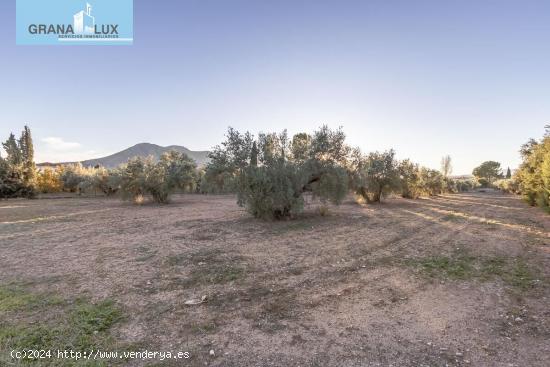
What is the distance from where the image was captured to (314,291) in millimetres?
5344

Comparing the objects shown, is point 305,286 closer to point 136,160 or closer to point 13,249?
point 13,249

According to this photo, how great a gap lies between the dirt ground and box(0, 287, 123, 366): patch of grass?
244 mm

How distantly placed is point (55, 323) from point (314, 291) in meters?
4.30

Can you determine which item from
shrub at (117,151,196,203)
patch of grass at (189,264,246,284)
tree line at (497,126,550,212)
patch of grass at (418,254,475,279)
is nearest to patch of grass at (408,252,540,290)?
patch of grass at (418,254,475,279)

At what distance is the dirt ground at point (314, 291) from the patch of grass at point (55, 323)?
0.24m

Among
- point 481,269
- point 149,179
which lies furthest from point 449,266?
point 149,179

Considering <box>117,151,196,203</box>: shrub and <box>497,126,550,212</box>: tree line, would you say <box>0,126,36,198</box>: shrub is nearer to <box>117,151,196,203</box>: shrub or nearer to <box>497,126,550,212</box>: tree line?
<box>117,151,196,203</box>: shrub

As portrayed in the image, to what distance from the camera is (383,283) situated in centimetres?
575

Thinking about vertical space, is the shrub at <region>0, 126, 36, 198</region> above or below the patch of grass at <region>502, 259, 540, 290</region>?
above

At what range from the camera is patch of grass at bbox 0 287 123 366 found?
357 cm

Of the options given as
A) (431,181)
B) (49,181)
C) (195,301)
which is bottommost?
(195,301)

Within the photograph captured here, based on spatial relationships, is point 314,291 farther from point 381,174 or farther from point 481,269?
point 381,174

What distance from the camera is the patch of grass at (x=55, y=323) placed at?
357 centimetres

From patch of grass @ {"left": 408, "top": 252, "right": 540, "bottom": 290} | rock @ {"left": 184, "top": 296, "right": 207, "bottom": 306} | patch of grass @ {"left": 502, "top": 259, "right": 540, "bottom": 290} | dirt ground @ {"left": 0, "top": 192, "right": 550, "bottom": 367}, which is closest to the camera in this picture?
dirt ground @ {"left": 0, "top": 192, "right": 550, "bottom": 367}
